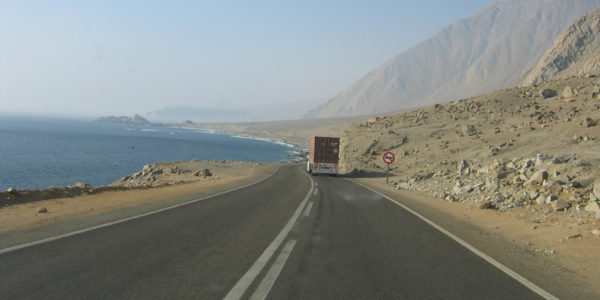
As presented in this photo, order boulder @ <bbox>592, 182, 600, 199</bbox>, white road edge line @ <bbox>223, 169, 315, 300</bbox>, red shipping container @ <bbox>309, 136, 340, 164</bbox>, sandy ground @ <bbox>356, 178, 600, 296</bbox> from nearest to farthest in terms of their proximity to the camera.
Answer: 1. white road edge line @ <bbox>223, 169, 315, 300</bbox>
2. sandy ground @ <bbox>356, 178, 600, 296</bbox>
3. boulder @ <bbox>592, 182, 600, 199</bbox>
4. red shipping container @ <bbox>309, 136, 340, 164</bbox>

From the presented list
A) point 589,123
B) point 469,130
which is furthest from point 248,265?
point 469,130

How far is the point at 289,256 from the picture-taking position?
6.21 metres

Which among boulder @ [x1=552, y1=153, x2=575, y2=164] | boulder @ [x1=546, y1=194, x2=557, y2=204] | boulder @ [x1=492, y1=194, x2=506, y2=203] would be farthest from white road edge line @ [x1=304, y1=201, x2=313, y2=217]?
boulder @ [x1=552, y1=153, x2=575, y2=164]

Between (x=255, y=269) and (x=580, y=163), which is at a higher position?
(x=580, y=163)

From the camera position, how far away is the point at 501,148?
2983 centimetres

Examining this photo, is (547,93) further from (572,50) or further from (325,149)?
(572,50)

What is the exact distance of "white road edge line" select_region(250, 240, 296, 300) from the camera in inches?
175

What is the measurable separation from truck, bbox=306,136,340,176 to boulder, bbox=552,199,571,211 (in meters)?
24.3

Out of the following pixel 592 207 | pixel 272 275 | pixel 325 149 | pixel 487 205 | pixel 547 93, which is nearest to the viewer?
pixel 272 275

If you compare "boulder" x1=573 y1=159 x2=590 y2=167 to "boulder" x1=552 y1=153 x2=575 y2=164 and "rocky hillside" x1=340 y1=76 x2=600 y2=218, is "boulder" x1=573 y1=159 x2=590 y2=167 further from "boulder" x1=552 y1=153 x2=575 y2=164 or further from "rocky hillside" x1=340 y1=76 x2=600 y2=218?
"boulder" x1=552 y1=153 x2=575 y2=164

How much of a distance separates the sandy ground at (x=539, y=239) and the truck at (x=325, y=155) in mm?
22388

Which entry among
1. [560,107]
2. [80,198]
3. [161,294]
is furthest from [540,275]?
[560,107]

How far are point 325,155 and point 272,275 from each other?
3075cm

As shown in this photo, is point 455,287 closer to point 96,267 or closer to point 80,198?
point 96,267
